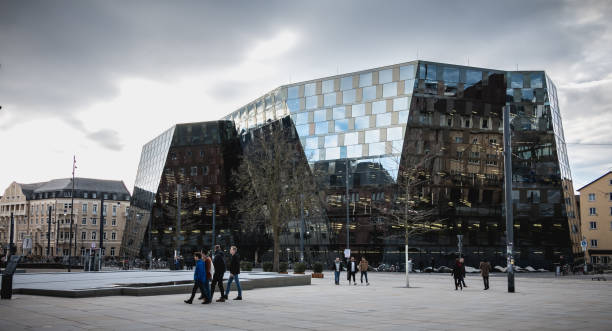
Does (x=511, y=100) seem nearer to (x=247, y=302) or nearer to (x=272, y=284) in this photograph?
(x=272, y=284)

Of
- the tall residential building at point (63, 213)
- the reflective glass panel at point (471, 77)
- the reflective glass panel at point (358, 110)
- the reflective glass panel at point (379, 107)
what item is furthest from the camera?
the tall residential building at point (63, 213)

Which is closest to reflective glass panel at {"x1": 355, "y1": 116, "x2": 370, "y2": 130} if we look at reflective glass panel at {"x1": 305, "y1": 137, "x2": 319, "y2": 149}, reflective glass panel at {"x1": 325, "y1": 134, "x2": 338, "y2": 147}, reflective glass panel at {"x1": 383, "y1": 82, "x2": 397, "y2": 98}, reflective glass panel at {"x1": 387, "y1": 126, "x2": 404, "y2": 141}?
reflective glass panel at {"x1": 325, "y1": 134, "x2": 338, "y2": 147}

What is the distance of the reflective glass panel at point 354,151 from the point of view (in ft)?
204

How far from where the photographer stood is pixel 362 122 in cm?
6250

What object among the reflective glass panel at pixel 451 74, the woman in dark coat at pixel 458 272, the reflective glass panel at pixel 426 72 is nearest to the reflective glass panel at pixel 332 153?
the reflective glass panel at pixel 426 72

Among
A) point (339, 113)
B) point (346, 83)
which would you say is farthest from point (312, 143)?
point (346, 83)

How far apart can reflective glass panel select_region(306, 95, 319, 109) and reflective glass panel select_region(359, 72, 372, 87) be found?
230 inches

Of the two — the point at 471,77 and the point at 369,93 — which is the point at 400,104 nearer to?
the point at 369,93

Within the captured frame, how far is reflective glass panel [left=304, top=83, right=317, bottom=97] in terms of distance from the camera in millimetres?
66625

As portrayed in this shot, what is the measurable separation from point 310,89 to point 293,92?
7.83 feet

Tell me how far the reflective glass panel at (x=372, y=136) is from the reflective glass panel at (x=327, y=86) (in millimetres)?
7471

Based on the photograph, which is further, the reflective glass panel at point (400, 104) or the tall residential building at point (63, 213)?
the tall residential building at point (63, 213)

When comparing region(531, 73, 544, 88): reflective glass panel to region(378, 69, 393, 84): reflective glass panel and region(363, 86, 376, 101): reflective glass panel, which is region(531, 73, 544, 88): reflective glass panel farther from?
region(363, 86, 376, 101): reflective glass panel

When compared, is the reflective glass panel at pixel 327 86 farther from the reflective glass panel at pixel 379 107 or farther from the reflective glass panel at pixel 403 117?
the reflective glass panel at pixel 403 117
